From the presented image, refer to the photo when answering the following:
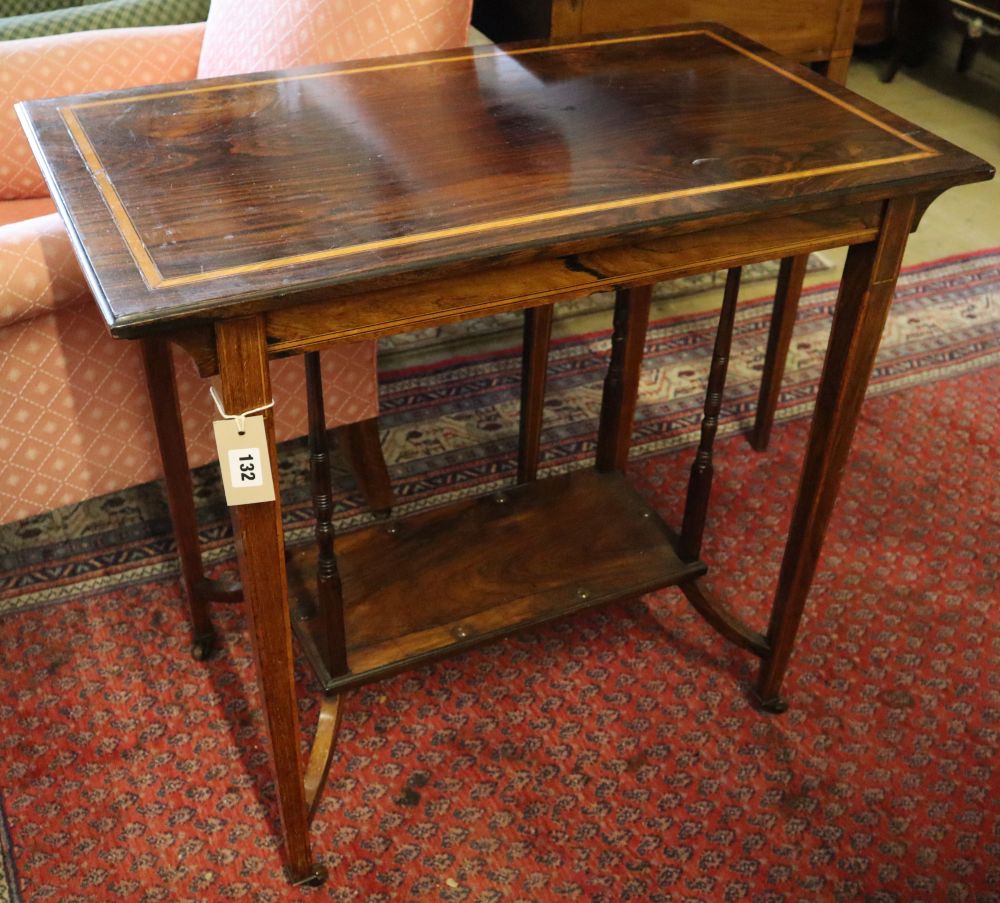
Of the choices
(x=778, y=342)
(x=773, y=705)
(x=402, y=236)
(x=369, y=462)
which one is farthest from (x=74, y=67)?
(x=773, y=705)

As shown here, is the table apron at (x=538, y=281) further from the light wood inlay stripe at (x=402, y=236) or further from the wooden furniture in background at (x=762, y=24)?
the wooden furniture in background at (x=762, y=24)

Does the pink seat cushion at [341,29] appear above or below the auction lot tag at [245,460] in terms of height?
above

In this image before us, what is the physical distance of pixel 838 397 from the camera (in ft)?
4.70

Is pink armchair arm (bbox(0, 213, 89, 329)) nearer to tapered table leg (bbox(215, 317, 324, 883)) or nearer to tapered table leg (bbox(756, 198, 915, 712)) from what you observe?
tapered table leg (bbox(215, 317, 324, 883))

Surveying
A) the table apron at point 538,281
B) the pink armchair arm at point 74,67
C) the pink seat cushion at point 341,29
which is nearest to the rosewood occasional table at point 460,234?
the table apron at point 538,281

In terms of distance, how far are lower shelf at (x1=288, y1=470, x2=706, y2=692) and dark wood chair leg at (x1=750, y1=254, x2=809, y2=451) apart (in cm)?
52

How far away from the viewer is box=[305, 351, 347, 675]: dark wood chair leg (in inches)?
52.1

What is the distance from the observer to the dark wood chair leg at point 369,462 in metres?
2.04

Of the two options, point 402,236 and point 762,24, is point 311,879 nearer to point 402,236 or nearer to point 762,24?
point 402,236

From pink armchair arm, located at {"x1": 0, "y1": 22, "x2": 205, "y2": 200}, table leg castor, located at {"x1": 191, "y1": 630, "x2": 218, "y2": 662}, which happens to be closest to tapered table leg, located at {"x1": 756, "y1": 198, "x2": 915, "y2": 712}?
table leg castor, located at {"x1": 191, "y1": 630, "x2": 218, "y2": 662}

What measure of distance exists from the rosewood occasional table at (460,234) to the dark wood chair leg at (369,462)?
1.03ft

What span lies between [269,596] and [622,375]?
2.65ft

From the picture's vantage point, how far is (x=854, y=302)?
1.37m

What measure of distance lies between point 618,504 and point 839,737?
488 mm
